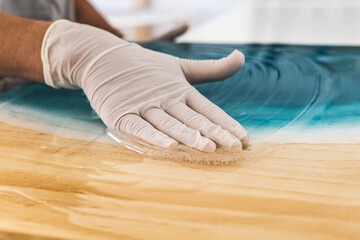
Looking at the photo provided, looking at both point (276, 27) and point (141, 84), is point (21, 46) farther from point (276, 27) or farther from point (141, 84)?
point (276, 27)

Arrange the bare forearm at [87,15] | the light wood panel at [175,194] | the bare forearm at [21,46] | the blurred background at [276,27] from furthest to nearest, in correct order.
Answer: the blurred background at [276,27] < the bare forearm at [87,15] < the bare forearm at [21,46] < the light wood panel at [175,194]

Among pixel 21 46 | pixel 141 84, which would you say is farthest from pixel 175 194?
pixel 21 46

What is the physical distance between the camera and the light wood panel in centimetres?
49

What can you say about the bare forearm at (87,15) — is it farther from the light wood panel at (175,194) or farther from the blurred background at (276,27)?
the light wood panel at (175,194)

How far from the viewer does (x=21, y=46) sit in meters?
0.98

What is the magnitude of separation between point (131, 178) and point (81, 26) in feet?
1.79

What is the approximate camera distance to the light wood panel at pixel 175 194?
488mm

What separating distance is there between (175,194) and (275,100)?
1.50 ft

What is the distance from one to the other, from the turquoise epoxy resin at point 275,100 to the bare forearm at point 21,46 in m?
0.07

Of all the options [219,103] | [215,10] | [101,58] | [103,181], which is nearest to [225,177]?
[103,181]

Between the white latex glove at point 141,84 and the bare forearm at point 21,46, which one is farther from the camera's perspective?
the bare forearm at point 21,46

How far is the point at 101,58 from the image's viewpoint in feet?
2.95

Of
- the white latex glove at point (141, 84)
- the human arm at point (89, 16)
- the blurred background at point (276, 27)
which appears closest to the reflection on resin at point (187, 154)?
the white latex glove at point (141, 84)

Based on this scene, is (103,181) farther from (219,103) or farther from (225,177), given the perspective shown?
(219,103)
